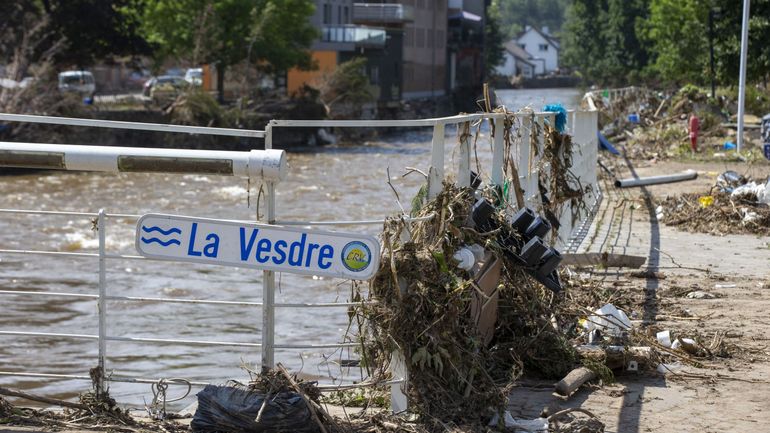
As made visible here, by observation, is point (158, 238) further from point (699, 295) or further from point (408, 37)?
point (408, 37)

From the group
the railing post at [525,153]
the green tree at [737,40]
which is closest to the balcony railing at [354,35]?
the green tree at [737,40]

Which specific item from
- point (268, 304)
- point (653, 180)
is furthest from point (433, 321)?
point (653, 180)

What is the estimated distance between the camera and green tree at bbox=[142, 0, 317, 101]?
54.8 metres

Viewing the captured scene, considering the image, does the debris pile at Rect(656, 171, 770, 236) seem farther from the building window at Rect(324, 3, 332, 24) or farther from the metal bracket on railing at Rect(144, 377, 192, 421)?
the building window at Rect(324, 3, 332, 24)

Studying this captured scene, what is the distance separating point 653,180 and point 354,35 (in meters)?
50.7

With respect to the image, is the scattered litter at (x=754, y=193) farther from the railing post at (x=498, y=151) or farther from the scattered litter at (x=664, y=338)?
the railing post at (x=498, y=151)

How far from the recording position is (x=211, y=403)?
5.87 m

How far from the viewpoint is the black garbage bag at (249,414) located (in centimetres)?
578

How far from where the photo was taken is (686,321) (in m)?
9.53

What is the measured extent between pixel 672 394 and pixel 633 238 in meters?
7.38

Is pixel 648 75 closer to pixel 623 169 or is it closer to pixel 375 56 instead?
pixel 375 56

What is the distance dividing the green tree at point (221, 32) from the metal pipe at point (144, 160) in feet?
160

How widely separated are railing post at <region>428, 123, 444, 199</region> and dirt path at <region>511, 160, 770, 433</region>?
4.47 ft

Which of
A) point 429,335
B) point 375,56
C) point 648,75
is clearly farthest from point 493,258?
point 648,75
